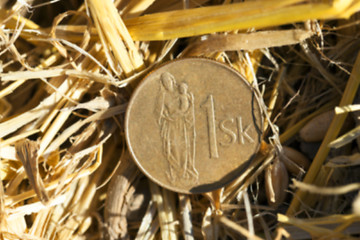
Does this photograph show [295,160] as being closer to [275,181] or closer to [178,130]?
[275,181]

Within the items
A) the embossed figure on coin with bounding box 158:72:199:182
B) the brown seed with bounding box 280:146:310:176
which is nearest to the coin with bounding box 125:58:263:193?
the embossed figure on coin with bounding box 158:72:199:182

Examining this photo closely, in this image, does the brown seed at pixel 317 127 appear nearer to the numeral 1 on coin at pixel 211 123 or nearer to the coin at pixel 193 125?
the coin at pixel 193 125

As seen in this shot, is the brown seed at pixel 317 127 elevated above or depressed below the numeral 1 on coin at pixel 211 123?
below

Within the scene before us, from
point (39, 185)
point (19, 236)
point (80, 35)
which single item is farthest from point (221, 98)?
point (19, 236)

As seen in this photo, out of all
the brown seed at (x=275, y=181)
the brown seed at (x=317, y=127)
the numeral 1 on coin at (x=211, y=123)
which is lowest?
the brown seed at (x=275, y=181)

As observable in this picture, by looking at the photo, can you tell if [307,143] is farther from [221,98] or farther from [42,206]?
[42,206]

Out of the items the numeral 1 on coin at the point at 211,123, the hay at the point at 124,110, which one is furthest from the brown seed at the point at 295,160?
the numeral 1 on coin at the point at 211,123
